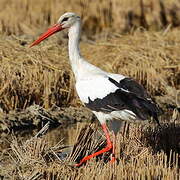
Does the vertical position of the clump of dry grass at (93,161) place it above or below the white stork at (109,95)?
below

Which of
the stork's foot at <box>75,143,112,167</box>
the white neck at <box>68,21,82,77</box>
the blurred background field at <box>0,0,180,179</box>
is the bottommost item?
the stork's foot at <box>75,143,112,167</box>

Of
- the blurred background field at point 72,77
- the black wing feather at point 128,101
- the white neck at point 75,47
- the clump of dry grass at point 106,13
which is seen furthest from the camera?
the clump of dry grass at point 106,13

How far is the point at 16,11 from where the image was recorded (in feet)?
49.7

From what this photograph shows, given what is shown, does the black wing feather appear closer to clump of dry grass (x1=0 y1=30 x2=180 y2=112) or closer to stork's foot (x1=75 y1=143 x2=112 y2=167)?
stork's foot (x1=75 y1=143 x2=112 y2=167)

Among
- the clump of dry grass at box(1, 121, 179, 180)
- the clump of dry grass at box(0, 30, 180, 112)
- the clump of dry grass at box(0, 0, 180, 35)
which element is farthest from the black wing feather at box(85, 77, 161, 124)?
the clump of dry grass at box(0, 0, 180, 35)

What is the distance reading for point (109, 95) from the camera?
741 centimetres

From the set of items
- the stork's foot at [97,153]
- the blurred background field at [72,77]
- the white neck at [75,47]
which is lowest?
the stork's foot at [97,153]

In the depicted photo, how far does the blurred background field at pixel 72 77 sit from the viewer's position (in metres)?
6.95

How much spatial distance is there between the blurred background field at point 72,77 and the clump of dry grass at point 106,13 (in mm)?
24

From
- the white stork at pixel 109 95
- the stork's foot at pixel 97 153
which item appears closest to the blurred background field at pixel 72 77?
the stork's foot at pixel 97 153

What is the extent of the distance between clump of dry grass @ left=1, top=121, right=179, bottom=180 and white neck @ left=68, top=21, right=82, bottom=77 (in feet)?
2.67

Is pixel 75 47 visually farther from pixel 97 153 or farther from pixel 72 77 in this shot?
pixel 72 77

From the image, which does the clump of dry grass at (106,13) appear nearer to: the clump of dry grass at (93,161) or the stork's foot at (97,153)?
the clump of dry grass at (93,161)

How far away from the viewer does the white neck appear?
7.88m
